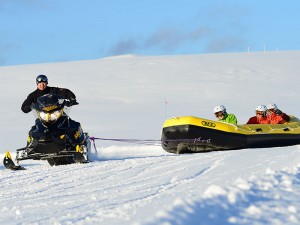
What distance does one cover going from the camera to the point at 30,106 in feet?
29.4

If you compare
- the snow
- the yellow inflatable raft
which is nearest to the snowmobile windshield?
the snow

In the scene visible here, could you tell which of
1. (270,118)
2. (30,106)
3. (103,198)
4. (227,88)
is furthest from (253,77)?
(103,198)

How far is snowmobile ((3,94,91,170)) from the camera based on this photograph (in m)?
8.48

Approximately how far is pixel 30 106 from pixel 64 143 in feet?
2.63

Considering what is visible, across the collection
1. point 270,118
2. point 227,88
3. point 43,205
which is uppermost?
point 227,88

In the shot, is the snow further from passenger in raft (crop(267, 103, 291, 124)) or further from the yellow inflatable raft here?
passenger in raft (crop(267, 103, 291, 124))

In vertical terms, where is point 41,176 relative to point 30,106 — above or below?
below

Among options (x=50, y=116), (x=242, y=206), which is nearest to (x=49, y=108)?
(x=50, y=116)

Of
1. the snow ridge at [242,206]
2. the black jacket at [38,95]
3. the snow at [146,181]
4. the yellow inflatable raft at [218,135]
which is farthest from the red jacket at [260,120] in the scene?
the snow ridge at [242,206]

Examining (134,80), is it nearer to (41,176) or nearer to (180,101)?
(180,101)

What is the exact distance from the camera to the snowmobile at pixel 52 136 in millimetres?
8484

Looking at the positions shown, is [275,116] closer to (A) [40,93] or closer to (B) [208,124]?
(B) [208,124]

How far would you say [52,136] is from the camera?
853 cm

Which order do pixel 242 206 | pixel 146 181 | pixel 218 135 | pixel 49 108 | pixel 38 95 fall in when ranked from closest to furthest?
pixel 242 206 → pixel 146 181 → pixel 49 108 → pixel 38 95 → pixel 218 135
